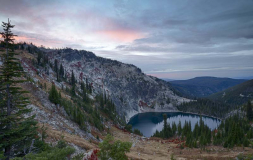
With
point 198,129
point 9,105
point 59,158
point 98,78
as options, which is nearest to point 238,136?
point 198,129

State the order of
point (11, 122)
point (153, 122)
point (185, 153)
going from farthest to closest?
1. point (153, 122)
2. point (185, 153)
3. point (11, 122)

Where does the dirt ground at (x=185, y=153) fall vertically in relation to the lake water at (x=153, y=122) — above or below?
above

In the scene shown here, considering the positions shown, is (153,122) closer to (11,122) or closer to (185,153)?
(185,153)

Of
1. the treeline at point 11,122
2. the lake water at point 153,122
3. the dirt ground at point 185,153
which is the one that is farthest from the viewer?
the lake water at point 153,122

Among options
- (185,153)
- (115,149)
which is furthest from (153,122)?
(115,149)

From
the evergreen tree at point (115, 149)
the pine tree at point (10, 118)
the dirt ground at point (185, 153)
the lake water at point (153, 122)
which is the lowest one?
the lake water at point (153, 122)

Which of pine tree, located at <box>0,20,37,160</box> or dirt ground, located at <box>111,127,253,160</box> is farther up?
pine tree, located at <box>0,20,37,160</box>

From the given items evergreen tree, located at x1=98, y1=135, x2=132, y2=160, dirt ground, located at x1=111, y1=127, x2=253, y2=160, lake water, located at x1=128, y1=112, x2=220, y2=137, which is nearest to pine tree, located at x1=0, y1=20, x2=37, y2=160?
evergreen tree, located at x1=98, y1=135, x2=132, y2=160

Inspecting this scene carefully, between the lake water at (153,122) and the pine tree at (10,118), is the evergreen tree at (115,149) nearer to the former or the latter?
the pine tree at (10,118)

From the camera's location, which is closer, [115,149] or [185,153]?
[115,149]

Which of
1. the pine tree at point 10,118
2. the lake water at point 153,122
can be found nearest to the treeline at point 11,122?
the pine tree at point 10,118

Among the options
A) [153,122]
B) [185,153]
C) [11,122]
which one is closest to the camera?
[11,122]

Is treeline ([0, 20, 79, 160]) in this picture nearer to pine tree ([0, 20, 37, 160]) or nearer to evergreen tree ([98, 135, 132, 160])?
pine tree ([0, 20, 37, 160])

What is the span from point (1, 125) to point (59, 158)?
7.02 metres
